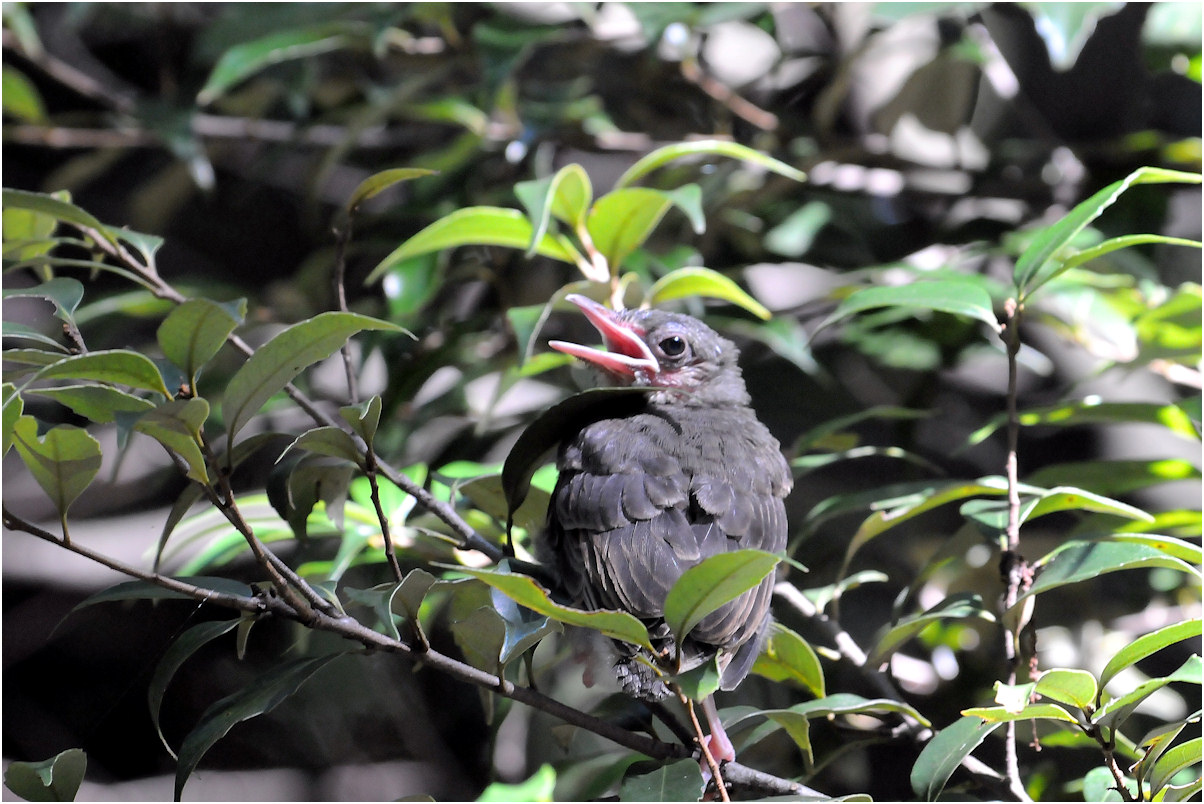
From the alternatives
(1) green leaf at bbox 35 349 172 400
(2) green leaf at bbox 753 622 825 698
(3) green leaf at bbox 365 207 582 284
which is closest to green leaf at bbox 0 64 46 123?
(3) green leaf at bbox 365 207 582 284

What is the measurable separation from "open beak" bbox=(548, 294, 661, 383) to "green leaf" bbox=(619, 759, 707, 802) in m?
0.51

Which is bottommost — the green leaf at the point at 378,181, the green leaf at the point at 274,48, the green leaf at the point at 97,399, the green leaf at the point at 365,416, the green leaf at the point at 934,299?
the green leaf at the point at 365,416

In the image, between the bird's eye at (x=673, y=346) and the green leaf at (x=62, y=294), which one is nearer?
the green leaf at (x=62, y=294)

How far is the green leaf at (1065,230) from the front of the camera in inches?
34.2

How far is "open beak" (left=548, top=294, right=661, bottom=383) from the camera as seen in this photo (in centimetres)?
117

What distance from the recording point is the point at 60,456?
75 centimetres

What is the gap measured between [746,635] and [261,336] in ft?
4.98

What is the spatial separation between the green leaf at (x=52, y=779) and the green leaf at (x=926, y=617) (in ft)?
2.67

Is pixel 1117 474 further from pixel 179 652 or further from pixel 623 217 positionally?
pixel 179 652

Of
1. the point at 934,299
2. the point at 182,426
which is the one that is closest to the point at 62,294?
the point at 182,426

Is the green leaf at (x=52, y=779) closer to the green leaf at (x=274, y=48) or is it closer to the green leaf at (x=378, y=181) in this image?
the green leaf at (x=378, y=181)

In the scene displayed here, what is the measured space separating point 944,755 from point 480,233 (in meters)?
0.84

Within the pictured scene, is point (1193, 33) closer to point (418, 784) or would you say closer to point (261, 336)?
point (261, 336)

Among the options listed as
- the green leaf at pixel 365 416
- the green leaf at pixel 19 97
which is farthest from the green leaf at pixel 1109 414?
the green leaf at pixel 19 97
